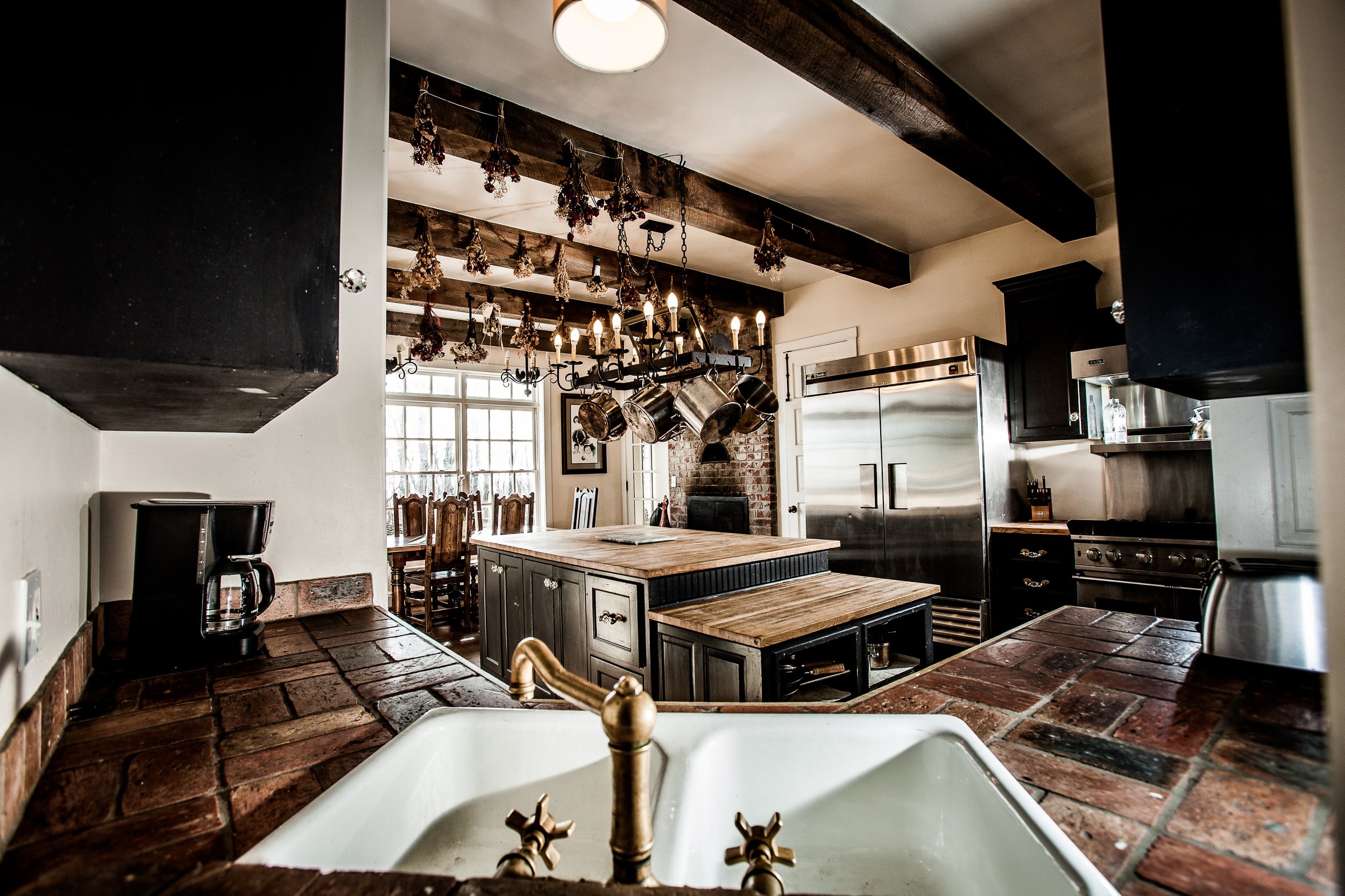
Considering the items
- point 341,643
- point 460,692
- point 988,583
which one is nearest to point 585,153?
point 341,643

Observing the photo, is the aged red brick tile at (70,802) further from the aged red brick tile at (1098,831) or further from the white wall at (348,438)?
the aged red brick tile at (1098,831)

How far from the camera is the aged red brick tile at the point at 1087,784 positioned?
2.56 feet

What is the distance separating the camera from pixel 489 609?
12.1 feet

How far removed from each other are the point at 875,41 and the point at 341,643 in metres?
2.51

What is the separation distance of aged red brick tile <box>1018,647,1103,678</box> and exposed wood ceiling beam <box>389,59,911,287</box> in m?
2.59

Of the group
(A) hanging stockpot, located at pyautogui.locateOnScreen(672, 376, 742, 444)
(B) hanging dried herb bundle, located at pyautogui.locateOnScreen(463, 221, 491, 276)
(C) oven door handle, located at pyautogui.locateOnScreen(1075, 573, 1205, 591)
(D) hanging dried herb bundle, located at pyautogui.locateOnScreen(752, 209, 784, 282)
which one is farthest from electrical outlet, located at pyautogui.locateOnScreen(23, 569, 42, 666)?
(C) oven door handle, located at pyautogui.locateOnScreen(1075, 573, 1205, 591)

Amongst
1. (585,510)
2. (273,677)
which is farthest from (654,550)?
(585,510)

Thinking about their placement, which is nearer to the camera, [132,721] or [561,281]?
[132,721]

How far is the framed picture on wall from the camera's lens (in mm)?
7734

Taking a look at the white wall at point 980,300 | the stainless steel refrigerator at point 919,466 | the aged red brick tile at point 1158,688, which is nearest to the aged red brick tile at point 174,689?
the aged red brick tile at point 1158,688

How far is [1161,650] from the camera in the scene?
4.57 ft

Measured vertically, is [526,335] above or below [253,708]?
above

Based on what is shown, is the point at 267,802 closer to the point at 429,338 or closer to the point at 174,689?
the point at 174,689

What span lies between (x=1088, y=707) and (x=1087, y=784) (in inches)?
11.6
